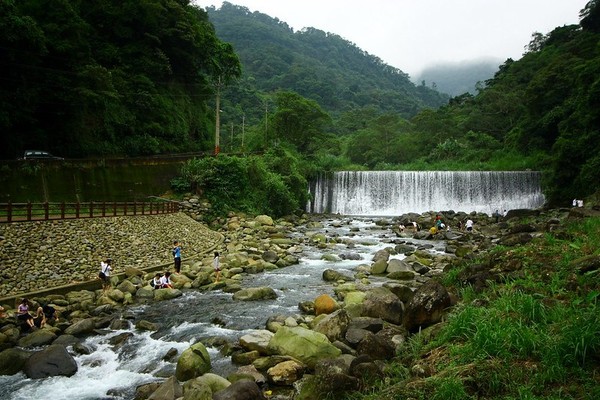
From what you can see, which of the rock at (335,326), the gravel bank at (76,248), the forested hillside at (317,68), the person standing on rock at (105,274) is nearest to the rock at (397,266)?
the rock at (335,326)

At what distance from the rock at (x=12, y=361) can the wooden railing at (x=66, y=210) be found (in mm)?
6412

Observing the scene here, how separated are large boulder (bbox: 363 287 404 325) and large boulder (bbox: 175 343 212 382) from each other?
12.7 feet

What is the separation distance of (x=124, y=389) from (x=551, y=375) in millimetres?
7391

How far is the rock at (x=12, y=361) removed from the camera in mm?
8398

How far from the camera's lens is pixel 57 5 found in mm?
21984

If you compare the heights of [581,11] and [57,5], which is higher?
[581,11]

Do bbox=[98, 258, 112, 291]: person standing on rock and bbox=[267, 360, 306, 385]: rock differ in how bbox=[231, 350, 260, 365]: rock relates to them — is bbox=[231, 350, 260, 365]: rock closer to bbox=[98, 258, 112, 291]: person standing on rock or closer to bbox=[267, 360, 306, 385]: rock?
bbox=[267, 360, 306, 385]: rock

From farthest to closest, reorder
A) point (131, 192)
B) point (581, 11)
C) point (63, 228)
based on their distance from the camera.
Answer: point (581, 11) < point (131, 192) < point (63, 228)

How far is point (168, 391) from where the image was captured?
673cm

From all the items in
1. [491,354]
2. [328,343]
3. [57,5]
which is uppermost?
[57,5]

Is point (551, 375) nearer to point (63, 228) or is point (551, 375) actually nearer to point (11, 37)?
point (63, 228)

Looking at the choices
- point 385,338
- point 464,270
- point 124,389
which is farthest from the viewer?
point 464,270

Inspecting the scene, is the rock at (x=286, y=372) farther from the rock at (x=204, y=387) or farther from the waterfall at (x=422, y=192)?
the waterfall at (x=422, y=192)

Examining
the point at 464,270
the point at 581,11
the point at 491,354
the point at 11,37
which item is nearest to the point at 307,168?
the point at 11,37
